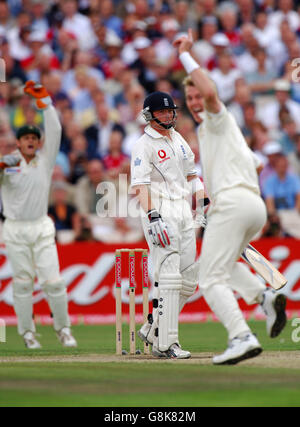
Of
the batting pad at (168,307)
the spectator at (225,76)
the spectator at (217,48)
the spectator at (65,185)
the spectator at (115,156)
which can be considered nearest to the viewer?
the batting pad at (168,307)

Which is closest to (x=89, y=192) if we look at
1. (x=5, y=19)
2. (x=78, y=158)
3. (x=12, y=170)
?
(x=78, y=158)

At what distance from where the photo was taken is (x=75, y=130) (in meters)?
15.5

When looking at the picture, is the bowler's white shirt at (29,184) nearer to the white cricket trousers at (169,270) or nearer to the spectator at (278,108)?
the white cricket trousers at (169,270)

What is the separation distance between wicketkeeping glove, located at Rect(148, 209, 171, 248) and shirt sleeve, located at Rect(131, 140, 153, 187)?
1.20ft

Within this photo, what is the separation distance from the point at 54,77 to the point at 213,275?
1020cm

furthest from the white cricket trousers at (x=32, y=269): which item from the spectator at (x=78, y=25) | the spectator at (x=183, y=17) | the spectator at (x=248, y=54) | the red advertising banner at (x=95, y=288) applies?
the spectator at (x=183, y=17)

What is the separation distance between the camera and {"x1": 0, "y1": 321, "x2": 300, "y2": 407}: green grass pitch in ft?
18.1

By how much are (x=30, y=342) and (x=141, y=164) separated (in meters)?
3.11

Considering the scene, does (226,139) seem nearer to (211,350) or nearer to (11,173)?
A: (211,350)

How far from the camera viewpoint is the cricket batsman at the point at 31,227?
10.2m

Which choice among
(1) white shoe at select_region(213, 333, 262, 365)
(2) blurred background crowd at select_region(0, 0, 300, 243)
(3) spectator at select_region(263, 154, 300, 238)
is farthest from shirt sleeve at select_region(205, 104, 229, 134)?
(3) spectator at select_region(263, 154, 300, 238)

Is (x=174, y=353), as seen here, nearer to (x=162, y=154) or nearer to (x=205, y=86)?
(x=162, y=154)

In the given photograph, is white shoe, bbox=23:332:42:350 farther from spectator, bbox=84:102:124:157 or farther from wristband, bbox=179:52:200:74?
spectator, bbox=84:102:124:157
